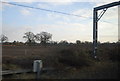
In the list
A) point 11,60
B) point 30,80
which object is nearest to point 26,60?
point 11,60

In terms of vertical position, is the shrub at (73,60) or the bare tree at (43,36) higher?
the bare tree at (43,36)

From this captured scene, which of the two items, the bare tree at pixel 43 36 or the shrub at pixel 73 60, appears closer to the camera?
the shrub at pixel 73 60

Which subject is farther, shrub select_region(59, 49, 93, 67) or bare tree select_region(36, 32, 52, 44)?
bare tree select_region(36, 32, 52, 44)

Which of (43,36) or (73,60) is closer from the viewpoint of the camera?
(73,60)

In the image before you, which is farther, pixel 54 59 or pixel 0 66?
pixel 54 59

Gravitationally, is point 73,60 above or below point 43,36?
below

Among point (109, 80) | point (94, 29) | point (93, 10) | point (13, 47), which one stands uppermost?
point (93, 10)

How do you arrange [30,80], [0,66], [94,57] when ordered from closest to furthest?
[30,80]
[0,66]
[94,57]

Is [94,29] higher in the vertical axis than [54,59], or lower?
higher

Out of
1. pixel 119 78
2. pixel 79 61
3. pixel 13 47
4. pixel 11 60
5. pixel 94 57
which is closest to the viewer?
pixel 119 78

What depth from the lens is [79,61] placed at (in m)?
13.4

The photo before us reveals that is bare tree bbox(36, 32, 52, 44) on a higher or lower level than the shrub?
higher

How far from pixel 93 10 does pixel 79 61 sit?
21.7ft

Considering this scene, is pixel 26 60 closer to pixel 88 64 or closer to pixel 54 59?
pixel 54 59
